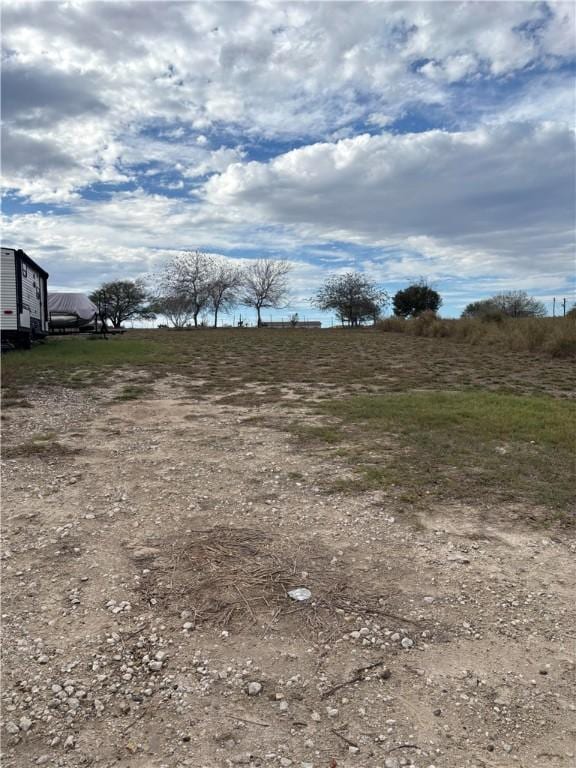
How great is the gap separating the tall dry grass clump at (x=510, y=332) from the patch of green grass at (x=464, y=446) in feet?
27.8

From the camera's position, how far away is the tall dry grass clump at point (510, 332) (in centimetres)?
1555

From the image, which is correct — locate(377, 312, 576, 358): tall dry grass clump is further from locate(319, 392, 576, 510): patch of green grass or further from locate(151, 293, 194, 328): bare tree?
locate(151, 293, 194, 328): bare tree

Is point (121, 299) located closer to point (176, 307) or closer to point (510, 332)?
point (176, 307)

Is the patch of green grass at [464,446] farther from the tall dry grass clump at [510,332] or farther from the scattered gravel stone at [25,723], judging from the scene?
the tall dry grass clump at [510,332]

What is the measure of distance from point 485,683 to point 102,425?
5.29 m

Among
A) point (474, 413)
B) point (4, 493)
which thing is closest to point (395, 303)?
point (474, 413)

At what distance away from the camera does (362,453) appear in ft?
17.0

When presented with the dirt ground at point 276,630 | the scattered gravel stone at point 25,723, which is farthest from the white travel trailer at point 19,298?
the scattered gravel stone at point 25,723

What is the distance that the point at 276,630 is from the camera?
2.47 meters

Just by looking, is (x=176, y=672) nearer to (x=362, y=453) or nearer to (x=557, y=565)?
(x=557, y=565)

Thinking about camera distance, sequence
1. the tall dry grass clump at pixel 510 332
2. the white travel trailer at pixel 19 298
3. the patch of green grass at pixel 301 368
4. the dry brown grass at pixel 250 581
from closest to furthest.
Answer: the dry brown grass at pixel 250 581, the patch of green grass at pixel 301 368, the white travel trailer at pixel 19 298, the tall dry grass clump at pixel 510 332

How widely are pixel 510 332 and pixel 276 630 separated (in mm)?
18782

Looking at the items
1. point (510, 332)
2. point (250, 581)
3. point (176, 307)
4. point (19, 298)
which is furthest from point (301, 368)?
point (176, 307)

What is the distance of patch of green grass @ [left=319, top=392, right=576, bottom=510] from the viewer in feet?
13.9
